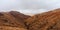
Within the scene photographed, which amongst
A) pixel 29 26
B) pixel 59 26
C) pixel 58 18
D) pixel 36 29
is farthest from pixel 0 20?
pixel 59 26

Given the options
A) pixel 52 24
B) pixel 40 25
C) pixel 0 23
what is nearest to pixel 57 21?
pixel 52 24

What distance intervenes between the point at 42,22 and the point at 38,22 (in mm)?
2151

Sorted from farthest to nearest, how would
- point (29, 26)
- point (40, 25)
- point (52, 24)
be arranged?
point (29, 26)
point (40, 25)
point (52, 24)

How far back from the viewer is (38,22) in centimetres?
4694

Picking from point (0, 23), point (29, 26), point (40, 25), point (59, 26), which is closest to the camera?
point (59, 26)

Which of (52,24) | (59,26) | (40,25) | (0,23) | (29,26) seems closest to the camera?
(59,26)

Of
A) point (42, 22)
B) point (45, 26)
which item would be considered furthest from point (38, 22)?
point (45, 26)

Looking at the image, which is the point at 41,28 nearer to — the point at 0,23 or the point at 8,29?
the point at 8,29

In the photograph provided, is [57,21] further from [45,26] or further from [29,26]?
[29,26]

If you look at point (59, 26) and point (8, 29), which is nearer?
point (59, 26)

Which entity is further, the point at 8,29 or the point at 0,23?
the point at 0,23

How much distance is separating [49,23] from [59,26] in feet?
13.4

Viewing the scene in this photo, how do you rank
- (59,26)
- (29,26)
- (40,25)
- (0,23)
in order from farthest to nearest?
(0,23) → (29,26) → (40,25) → (59,26)

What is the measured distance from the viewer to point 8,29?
4700 cm
